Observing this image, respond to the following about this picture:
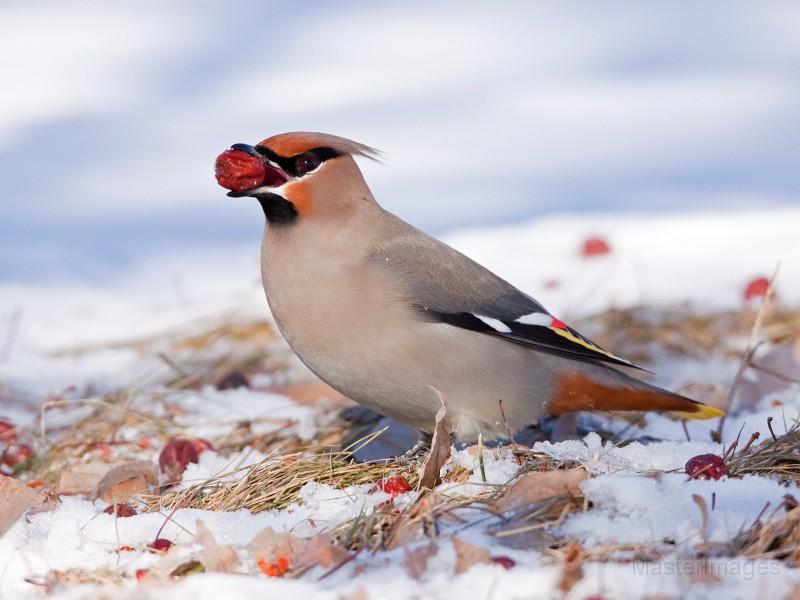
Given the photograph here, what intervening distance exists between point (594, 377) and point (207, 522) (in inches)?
72.1

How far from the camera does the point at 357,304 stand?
3.79 meters

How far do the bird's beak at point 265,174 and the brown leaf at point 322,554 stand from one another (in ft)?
5.16

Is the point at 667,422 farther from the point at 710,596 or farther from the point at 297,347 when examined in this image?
the point at 710,596

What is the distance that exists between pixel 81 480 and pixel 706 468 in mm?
2320

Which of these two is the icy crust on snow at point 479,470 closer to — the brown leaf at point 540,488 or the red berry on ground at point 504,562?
the brown leaf at point 540,488

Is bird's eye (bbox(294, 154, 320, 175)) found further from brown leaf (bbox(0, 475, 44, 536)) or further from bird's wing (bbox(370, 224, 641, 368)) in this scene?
brown leaf (bbox(0, 475, 44, 536))

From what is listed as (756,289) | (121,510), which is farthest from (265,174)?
(756,289)

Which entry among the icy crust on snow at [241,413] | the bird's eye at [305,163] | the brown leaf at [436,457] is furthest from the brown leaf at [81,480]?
the brown leaf at [436,457]

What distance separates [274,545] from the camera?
2.62 m

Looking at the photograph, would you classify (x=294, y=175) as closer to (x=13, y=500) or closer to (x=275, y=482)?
(x=275, y=482)

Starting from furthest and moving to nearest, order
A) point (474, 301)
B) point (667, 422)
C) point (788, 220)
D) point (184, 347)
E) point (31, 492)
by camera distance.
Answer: point (788, 220) < point (184, 347) < point (667, 422) < point (474, 301) < point (31, 492)

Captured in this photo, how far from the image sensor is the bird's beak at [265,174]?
150 inches

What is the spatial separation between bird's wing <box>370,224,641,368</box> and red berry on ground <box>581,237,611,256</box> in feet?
15.8

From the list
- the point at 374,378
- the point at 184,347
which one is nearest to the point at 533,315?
the point at 374,378
